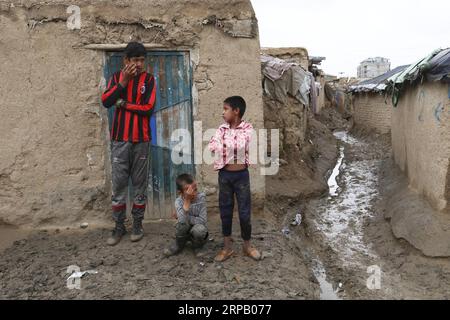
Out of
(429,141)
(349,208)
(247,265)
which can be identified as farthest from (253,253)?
(349,208)

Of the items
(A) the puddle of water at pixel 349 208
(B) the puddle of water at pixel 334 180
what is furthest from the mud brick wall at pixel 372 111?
(A) the puddle of water at pixel 349 208

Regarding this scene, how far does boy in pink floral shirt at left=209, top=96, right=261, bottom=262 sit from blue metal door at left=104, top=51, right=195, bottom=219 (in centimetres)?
121

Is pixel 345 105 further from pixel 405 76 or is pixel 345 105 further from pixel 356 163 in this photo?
pixel 405 76

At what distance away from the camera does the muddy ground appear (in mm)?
3533

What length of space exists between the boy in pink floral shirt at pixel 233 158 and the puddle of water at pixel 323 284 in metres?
1.01

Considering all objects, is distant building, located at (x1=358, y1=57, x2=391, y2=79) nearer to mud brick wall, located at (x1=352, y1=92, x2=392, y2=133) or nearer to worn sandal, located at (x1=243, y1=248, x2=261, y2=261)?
mud brick wall, located at (x1=352, y1=92, x2=392, y2=133)

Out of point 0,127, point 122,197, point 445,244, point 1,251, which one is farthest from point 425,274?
point 0,127

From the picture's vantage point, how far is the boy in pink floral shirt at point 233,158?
3771 mm

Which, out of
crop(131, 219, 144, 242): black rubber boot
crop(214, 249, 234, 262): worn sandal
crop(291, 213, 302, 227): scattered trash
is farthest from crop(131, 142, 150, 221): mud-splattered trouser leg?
→ crop(291, 213, 302, 227): scattered trash

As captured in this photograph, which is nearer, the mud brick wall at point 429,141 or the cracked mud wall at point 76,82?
the cracked mud wall at point 76,82

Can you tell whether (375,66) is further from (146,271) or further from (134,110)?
(146,271)

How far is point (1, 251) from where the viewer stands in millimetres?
4324

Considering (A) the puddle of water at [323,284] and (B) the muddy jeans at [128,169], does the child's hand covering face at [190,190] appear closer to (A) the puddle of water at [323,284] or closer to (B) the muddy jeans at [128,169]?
(B) the muddy jeans at [128,169]

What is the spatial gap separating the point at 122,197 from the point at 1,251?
1.38 meters
